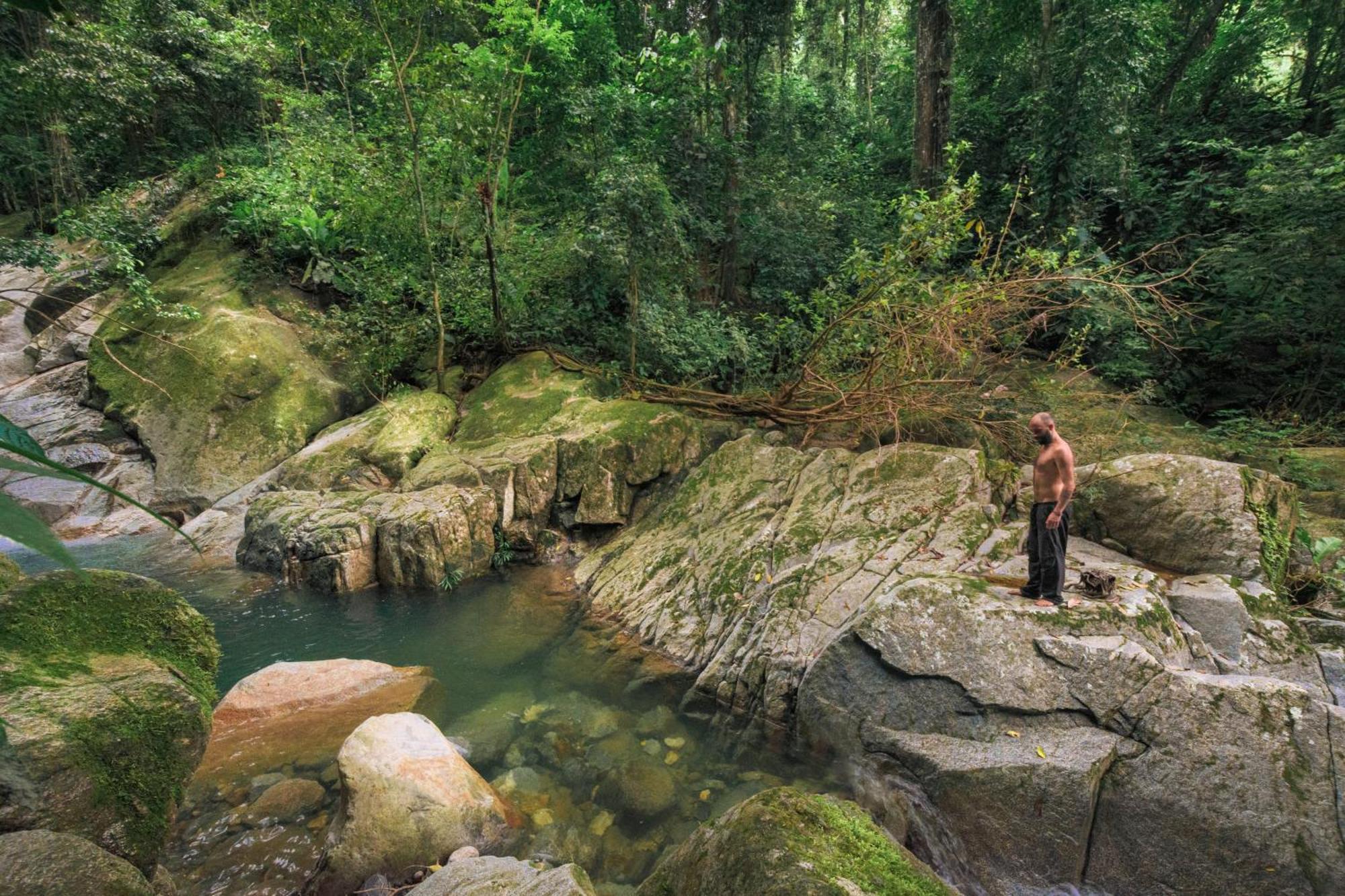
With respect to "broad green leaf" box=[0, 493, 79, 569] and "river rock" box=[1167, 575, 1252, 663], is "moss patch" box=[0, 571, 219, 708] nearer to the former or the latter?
"broad green leaf" box=[0, 493, 79, 569]

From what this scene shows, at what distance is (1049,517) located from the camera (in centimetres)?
501

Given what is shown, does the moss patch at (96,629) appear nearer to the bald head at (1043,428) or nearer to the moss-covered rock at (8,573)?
the moss-covered rock at (8,573)

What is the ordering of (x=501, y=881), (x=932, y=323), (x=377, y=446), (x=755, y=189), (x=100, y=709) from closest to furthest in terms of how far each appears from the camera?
1. (x=501, y=881)
2. (x=100, y=709)
3. (x=932, y=323)
4. (x=377, y=446)
5. (x=755, y=189)

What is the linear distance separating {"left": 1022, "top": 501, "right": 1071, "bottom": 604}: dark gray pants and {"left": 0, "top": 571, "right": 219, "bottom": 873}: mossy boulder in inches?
228

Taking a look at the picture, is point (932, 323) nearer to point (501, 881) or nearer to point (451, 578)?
point (451, 578)

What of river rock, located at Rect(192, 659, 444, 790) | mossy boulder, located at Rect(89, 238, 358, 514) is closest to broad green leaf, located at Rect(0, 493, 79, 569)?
river rock, located at Rect(192, 659, 444, 790)

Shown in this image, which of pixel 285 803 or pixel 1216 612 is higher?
pixel 1216 612

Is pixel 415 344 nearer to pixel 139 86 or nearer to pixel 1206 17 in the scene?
pixel 139 86

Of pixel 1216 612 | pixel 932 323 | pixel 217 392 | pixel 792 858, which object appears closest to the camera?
pixel 792 858

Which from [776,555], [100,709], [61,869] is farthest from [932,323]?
[61,869]

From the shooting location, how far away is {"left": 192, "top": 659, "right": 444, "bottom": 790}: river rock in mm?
5195

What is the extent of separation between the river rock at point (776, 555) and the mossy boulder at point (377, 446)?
349cm

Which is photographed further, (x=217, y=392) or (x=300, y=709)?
(x=217, y=392)

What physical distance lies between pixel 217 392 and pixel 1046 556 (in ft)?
41.4
